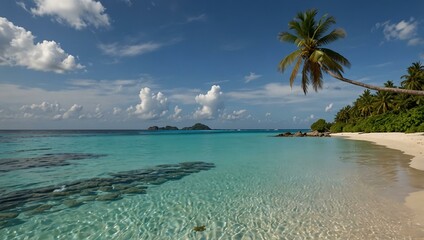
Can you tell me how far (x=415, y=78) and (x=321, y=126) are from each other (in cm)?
4636

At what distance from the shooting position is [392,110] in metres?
61.1

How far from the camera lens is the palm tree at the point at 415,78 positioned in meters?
50.2

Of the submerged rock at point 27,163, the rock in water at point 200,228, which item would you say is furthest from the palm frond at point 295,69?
the submerged rock at point 27,163

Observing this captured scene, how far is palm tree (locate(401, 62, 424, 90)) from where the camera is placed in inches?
1975

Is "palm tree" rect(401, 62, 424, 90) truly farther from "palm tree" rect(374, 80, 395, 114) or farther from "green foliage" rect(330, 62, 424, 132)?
"palm tree" rect(374, 80, 395, 114)

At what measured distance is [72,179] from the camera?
12984 millimetres

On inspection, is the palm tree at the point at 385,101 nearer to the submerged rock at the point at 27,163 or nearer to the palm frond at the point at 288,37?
the palm frond at the point at 288,37

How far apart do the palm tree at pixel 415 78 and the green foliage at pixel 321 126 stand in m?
43.9

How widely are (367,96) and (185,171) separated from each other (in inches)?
2936

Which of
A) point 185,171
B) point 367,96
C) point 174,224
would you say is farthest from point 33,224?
point 367,96

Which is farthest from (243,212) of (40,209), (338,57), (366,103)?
(366,103)

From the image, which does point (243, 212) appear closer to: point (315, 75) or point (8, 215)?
point (8, 215)

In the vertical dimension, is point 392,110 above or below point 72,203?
above

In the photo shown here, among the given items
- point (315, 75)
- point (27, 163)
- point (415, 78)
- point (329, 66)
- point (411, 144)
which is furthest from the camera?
point (415, 78)
